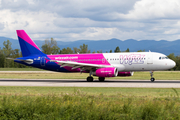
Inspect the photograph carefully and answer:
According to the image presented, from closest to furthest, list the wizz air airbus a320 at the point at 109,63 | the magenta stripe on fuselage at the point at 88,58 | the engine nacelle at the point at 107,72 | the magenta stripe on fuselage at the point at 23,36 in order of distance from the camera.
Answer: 1. the engine nacelle at the point at 107,72
2. the wizz air airbus a320 at the point at 109,63
3. the magenta stripe on fuselage at the point at 88,58
4. the magenta stripe on fuselage at the point at 23,36

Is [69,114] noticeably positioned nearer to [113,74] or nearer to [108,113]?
[108,113]

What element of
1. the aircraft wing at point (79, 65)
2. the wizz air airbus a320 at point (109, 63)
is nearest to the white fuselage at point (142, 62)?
the wizz air airbus a320 at point (109, 63)

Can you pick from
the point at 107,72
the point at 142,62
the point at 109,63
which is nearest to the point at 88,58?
the point at 109,63

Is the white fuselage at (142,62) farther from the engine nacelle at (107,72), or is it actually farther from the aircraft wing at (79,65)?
the aircraft wing at (79,65)

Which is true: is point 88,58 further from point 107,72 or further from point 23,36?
point 23,36

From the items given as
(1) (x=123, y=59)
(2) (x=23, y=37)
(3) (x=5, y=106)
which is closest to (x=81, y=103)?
(3) (x=5, y=106)

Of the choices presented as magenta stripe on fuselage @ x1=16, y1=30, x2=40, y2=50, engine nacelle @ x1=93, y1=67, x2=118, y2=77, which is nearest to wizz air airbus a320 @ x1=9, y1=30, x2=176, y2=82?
engine nacelle @ x1=93, y1=67, x2=118, y2=77

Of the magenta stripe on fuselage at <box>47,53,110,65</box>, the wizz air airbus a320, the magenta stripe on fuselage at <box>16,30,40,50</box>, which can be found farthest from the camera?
the magenta stripe on fuselage at <box>16,30,40,50</box>

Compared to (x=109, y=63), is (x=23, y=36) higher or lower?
higher

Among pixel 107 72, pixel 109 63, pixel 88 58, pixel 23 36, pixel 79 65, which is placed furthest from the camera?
pixel 23 36

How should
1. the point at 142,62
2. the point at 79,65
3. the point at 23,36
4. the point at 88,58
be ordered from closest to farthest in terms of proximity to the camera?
the point at 142,62 → the point at 79,65 → the point at 88,58 → the point at 23,36

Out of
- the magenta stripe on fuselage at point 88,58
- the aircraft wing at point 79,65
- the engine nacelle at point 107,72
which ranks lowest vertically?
the engine nacelle at point 107,72

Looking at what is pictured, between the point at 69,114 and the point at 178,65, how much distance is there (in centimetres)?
9951

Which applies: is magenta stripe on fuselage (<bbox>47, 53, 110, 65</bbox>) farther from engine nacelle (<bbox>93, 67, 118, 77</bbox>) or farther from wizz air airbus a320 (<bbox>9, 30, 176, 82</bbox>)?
engine nacelle (<bbox>93, 67, 118, 77</bbox>)
